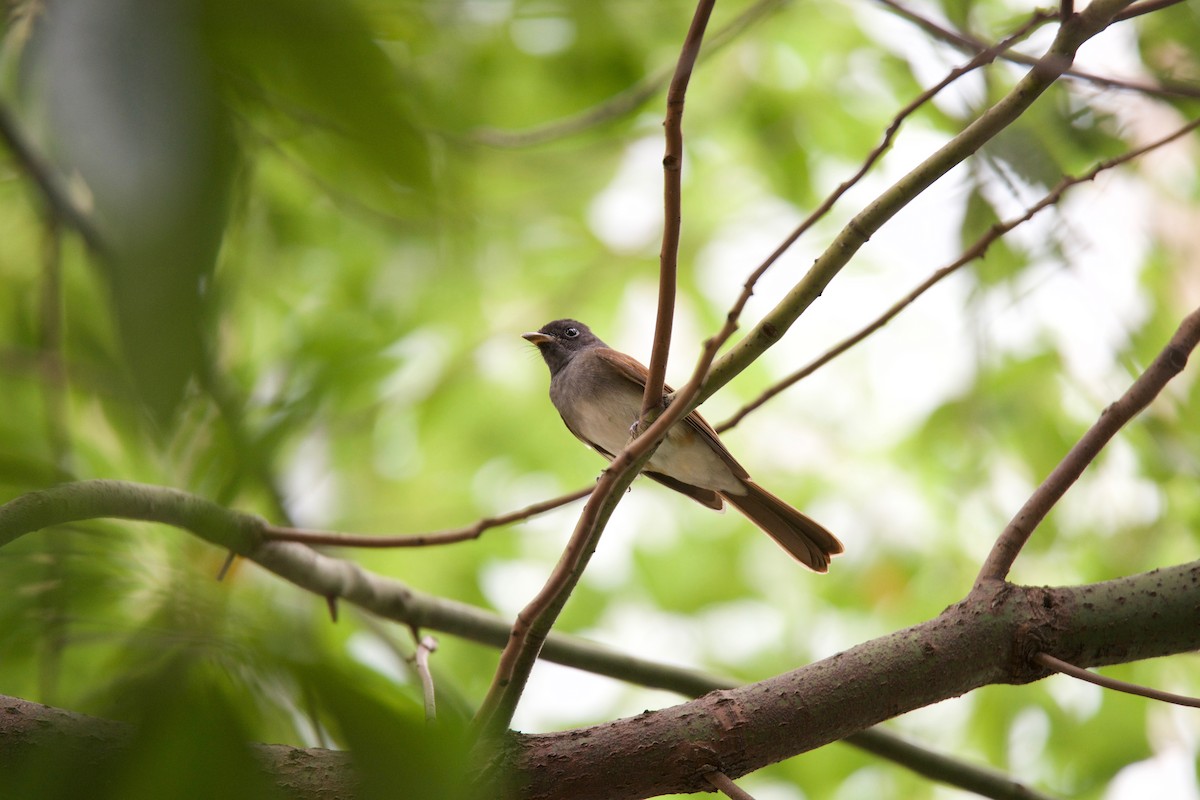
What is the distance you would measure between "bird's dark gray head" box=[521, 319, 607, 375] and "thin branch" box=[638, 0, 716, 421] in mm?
2722

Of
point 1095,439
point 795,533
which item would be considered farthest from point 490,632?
point 1095,439

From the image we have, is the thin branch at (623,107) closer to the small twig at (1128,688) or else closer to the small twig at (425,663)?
the small twig at (425,663)

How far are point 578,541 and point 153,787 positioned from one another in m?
1.16

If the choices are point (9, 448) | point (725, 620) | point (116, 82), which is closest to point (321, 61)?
point (116, 82)

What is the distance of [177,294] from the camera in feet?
1.55

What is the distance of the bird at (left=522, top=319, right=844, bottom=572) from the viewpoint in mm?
4281

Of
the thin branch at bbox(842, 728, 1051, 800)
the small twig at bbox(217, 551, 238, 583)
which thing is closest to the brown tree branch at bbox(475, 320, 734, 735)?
the small twig at bbox(217, 551, 238, 583)

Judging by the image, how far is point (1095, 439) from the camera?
7.57 feet

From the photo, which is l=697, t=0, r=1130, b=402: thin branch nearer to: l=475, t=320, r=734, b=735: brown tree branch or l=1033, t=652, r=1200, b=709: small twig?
l=475, t=320, r=734, b=735: brown tree branch

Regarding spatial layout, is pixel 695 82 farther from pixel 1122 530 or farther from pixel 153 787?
pixel 153 787

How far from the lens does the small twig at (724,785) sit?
198 cm

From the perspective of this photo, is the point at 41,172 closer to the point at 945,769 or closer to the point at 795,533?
the point at 945,769

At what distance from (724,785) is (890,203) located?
4.01 ft

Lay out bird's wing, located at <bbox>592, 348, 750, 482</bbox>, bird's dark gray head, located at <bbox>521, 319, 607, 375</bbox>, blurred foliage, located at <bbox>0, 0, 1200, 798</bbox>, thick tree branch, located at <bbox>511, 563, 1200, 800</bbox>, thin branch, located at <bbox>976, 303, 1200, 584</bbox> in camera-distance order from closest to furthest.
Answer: blurred foliage, located at <bbox>0, 0, 1200, 798</bbox>
thick tree branch, located at <bbox>511, 563, 1200, 800</bbox>
thin branch, located at <bbox>976, 303, 1200, 584</bbox>
bird's wing, located at <bbox>592, 348, 750, 482</bbox>
bird's dark gray head, located at <bbox>521, 319, 607, 375</bbox>
